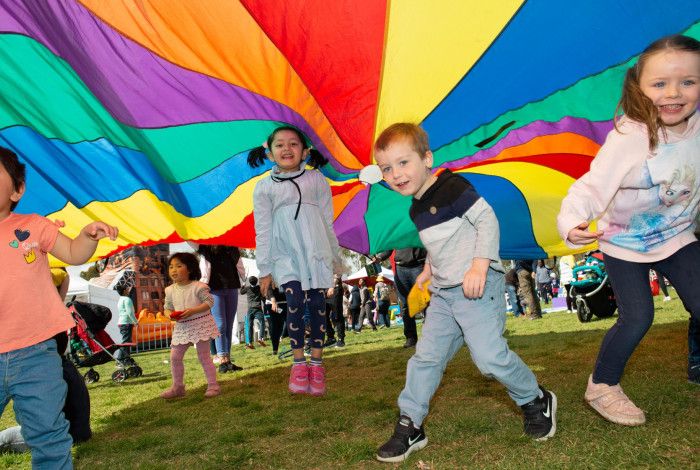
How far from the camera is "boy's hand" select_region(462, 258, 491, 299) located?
2.06 meters

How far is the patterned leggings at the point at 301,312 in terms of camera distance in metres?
3.37

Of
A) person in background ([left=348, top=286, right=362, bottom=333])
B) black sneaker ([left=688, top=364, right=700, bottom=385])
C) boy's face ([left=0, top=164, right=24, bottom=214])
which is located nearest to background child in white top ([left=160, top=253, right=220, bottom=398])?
boy's face ([left=0, top=164, right=24, bottom=214])

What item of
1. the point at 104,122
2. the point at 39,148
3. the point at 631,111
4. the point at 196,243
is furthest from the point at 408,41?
the point at 196,243

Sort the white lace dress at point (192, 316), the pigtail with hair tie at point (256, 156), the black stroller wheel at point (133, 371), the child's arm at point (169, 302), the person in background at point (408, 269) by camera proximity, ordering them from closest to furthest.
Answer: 1. the pigtail with hair tie at point (256, 156)
2. the white lace dress at point (192, 316)
3. the child's arm at point (169, 302)
4. the person in background at point (408, 269)
5. the black stroller wheel at point (133, 371)

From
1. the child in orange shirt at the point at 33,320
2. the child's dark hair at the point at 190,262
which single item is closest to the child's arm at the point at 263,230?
the child's dark hair at the point at 190,262

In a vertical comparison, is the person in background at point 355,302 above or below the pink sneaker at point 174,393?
above

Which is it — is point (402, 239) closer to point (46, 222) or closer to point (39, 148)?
point (39, 148)

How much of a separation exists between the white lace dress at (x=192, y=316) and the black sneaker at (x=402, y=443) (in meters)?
2.32

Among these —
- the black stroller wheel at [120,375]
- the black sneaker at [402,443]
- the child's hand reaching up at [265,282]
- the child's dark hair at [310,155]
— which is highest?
the child's dark hair at [310,155]

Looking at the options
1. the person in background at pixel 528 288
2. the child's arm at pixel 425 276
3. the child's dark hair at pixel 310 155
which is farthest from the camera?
the person in background at pixel 528 288

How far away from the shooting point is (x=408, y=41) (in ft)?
9.68

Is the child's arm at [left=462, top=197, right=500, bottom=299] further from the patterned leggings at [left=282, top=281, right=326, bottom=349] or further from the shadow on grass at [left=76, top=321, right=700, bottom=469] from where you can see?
the patterned leggings at [left=282, top=281, right=326, bottom=349]

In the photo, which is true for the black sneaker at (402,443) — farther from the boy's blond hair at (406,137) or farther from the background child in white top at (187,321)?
the background child in white top at (187,321)

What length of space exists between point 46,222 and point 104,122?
4.59 feet
